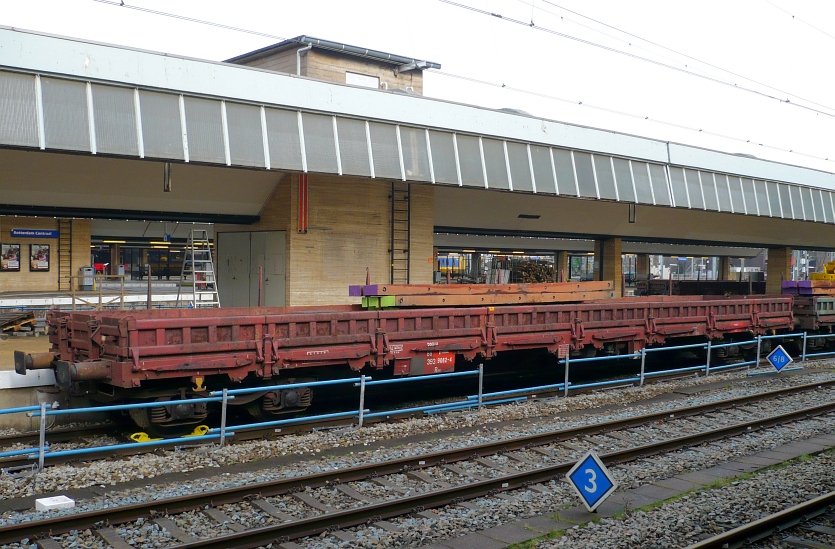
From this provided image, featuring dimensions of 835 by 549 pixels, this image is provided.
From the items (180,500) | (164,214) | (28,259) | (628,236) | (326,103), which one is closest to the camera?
(180,500)

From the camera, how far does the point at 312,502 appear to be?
864cm

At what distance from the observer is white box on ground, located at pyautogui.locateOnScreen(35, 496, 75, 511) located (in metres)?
8.23

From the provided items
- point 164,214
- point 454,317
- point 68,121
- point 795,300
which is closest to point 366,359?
point 454,317

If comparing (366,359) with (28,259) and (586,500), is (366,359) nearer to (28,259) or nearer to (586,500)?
(586,500)

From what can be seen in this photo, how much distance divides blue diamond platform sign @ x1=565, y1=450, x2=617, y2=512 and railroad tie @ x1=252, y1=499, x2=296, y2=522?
3.17 m

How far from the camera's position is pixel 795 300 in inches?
985

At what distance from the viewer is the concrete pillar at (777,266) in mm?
46156

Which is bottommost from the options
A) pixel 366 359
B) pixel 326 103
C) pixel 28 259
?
pixel 366 359

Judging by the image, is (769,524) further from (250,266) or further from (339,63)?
(339,63)

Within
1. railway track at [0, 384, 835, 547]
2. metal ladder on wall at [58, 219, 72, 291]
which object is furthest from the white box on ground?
metal ladder on wall at [58, 219, 72, 291]

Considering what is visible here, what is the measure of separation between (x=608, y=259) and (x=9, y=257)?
25.6 m

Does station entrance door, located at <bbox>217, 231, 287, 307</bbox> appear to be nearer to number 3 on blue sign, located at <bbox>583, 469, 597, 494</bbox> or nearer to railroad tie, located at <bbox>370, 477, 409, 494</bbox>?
railroad tie, located at <bbox>370, 477, 409, 494</bbox>

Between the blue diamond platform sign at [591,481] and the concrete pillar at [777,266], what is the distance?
41663mm

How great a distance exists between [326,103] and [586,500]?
43.5 feet
